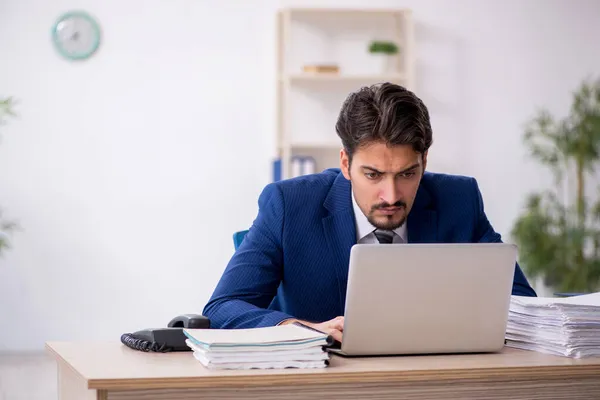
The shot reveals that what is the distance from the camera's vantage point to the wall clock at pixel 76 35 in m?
5.56

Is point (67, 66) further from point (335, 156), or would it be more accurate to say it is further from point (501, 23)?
point (501, 23)

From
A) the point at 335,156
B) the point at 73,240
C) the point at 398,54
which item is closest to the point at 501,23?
the point at 398,54

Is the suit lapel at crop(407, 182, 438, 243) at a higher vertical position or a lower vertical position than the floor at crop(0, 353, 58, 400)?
higher

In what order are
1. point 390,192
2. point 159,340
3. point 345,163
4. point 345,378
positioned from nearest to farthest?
point 345,378 < point 159,340 < point 390,192 < point 345,163

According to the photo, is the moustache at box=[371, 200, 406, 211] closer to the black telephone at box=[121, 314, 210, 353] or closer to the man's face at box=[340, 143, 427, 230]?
the man's face at box=[340, 143, 427, 230]

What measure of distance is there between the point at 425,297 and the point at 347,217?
0.66m

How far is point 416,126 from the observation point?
7.13 feet

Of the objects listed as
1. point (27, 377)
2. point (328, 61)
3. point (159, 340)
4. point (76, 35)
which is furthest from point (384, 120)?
point (76, 35)

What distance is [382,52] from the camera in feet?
18.0

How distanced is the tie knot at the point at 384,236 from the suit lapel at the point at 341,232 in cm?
7

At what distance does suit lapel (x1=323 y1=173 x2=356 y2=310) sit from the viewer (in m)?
2.31

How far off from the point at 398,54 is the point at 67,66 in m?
2.11

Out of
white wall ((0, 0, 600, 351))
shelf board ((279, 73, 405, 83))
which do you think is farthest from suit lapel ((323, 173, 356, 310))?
white wall ((0, 0, 600, 351))

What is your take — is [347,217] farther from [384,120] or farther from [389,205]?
[384,120]
